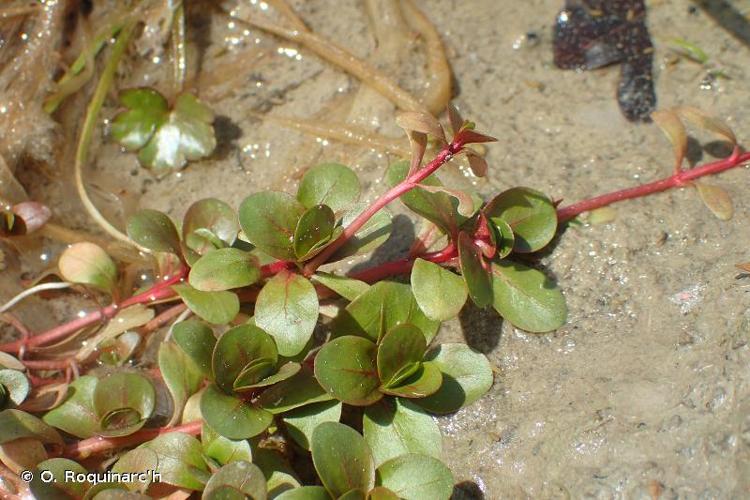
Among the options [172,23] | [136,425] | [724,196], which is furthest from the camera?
[172,23]

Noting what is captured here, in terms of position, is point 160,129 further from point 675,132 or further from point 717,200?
point 717,200

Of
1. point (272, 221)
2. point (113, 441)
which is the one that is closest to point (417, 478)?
point (272, 221)

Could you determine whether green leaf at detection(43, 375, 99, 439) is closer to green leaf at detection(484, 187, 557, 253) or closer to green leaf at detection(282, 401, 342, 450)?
green leaf at detection(282, 401, 342, 450)

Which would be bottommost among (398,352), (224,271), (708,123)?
(708,123)

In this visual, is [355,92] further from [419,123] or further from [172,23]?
[419,123]

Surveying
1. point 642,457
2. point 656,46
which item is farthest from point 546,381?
point 656,46

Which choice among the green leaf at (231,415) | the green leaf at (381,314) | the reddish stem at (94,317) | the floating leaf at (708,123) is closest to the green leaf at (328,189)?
the green leaf at (381,314)

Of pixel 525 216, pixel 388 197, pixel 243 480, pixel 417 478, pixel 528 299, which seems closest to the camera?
pixel 243 480
